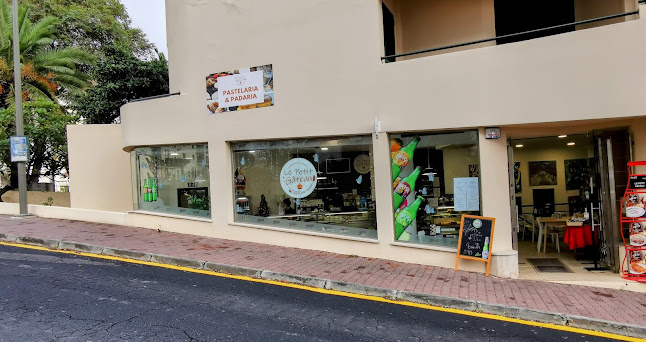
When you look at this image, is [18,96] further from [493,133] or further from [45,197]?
[493,133]

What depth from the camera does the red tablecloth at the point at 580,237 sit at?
28.4 ft

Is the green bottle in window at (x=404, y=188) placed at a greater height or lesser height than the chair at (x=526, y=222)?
greater

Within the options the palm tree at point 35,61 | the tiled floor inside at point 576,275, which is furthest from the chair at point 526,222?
the palm tree at point 35,61

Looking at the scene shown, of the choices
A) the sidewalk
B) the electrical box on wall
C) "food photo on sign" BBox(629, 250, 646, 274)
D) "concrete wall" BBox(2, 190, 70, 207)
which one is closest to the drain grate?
"food photo on sign" BBox(629, 250, 646, 274)

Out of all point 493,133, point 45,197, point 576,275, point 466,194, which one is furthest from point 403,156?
point 45,197

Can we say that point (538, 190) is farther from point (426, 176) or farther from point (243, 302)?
point (243, 302)

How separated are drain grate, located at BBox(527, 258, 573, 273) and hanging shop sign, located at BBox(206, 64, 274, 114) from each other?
640cm

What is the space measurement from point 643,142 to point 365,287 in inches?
206

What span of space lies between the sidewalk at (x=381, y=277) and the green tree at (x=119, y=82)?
7533 millimetres

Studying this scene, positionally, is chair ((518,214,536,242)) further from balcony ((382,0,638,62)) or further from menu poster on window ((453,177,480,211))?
balcony ((382,0,638,62))

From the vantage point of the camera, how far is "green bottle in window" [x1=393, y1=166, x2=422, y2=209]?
8.23m

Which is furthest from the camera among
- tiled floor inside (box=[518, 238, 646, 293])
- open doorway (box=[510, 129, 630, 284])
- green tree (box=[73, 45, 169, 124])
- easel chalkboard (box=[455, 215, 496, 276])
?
green tree (box=[73, 45, 169, 124])

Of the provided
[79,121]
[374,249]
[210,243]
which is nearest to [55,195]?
[79,121]

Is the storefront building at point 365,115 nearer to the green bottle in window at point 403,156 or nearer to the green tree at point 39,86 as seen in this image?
the green bottle in window at point 403,156
